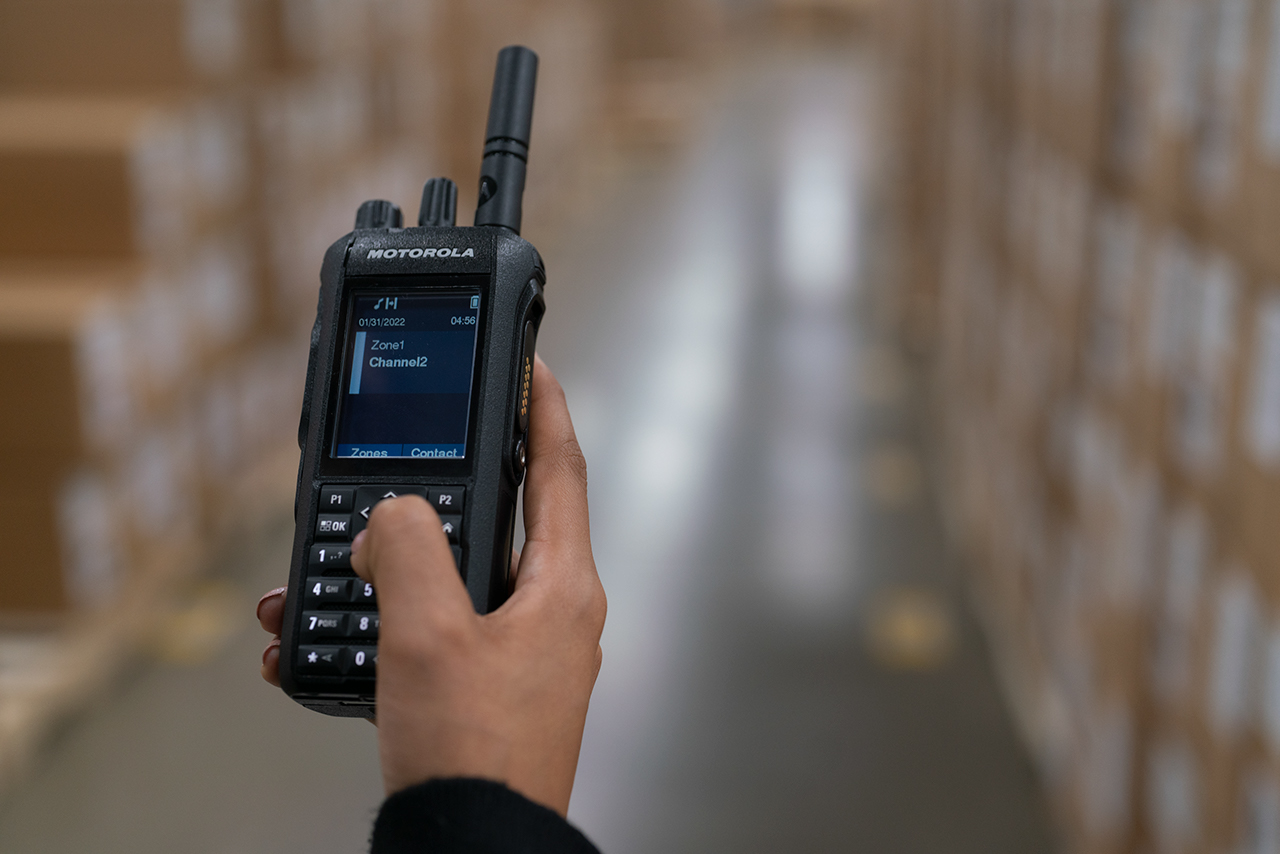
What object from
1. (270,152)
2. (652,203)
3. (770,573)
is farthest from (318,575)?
(652,203)

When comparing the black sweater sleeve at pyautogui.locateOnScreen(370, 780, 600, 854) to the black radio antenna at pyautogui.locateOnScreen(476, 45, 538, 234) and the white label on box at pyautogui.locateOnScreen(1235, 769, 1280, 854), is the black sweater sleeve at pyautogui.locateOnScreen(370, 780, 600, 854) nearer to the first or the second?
the black radio antenna at pyautogui.locateOnScreen(476, 45, 538, 234)

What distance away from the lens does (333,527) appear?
0.62m

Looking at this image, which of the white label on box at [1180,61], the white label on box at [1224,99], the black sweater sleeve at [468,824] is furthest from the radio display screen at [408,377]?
the white label on box at [1180,61]

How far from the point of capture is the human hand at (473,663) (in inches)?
20.5

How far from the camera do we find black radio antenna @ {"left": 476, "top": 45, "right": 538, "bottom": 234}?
0.64m

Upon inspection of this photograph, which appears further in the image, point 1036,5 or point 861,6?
point 861,6

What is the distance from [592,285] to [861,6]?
Answer: 917cm

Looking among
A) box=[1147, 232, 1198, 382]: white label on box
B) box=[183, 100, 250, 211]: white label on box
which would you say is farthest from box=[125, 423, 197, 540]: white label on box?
box=[1147, 232, 1198, 382]: white label on box

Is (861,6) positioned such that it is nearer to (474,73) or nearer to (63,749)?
(474,73)

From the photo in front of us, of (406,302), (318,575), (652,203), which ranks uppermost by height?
(652,203)

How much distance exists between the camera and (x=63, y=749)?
7.11ft

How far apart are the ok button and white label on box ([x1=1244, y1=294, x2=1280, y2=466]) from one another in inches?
34.2

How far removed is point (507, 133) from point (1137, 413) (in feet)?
3.79

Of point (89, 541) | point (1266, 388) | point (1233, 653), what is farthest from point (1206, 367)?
point (89, 541)
